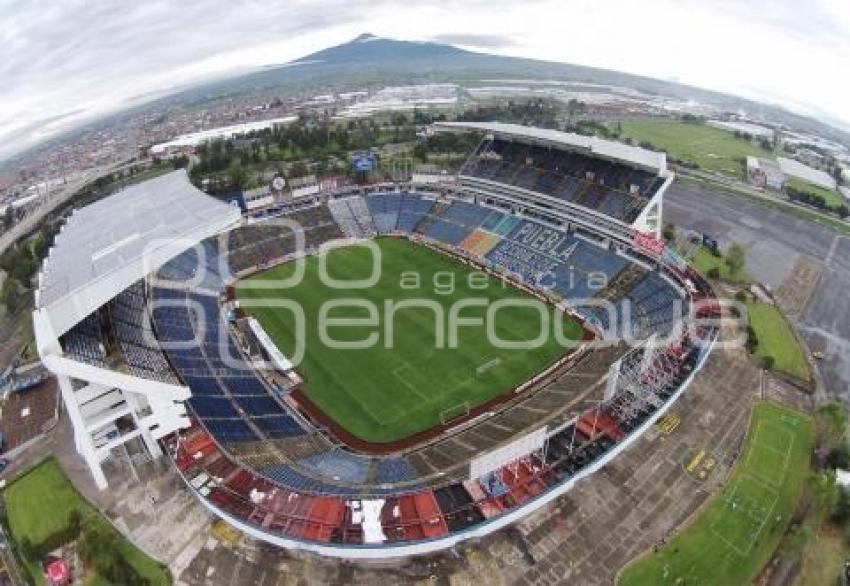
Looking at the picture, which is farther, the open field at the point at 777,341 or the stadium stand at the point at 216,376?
the open field at the point at 777,341

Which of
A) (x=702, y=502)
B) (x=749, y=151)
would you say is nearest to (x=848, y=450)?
(x=702, y=502)

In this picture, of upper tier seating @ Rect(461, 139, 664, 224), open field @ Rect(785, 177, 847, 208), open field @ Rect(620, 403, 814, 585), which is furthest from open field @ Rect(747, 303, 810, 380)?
open field @ Rect(785, 177, 847, 208)

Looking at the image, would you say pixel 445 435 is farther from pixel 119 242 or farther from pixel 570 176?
pixel 570 176

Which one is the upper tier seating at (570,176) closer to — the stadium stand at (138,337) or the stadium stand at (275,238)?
the stadium stand at (275,238)

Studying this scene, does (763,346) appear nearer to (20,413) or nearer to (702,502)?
(702,502)

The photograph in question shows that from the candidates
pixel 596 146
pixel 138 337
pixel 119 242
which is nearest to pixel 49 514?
pixel 138 337

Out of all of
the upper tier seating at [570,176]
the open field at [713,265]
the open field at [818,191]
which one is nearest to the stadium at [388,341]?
the upper tier seating at [570,176]
